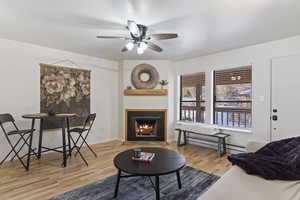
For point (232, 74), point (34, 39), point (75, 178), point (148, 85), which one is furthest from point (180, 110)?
point (34, 39)

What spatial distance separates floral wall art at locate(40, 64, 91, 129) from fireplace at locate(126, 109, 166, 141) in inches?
44.3

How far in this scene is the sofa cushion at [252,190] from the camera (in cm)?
105

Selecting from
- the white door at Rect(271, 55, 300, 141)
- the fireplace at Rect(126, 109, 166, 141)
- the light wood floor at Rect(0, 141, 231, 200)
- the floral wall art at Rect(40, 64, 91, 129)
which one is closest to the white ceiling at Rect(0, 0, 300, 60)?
the white door at Rect(271, 55, 300, 141)

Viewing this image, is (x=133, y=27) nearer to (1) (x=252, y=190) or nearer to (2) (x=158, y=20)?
(2) (x=158, y=20)

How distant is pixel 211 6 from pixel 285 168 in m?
1.81

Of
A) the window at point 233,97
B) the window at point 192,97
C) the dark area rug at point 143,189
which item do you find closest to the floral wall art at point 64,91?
the dark area rug at point 143,189

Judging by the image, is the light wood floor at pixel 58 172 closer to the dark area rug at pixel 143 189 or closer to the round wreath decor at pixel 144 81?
the dark area rug at pixel 143 189

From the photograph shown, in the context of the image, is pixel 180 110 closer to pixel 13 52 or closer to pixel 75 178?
pixel 75 178

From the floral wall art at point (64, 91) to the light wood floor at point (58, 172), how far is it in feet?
3.02

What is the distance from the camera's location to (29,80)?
3.31 metres

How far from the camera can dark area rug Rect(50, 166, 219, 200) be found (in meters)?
1.95

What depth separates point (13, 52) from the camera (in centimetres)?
311

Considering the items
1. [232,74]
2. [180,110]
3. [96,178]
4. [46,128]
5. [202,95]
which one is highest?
[232,74]

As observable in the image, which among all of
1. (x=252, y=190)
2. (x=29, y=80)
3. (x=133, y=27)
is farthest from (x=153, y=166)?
(x=29, y=80)
